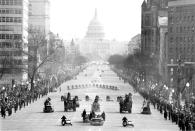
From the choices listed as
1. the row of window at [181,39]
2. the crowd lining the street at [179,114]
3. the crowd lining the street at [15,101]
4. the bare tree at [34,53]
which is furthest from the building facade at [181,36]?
the crowd lining the street at [179,114]

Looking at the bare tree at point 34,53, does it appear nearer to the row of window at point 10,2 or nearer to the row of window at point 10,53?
the row of window at point 10,53

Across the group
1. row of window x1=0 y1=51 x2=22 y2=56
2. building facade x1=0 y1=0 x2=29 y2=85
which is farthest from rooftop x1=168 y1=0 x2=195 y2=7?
row of window x1=0 y1=51 x2=22 y2=56

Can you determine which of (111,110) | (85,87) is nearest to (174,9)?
(85,87)

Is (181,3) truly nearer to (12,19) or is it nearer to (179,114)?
(12,19)

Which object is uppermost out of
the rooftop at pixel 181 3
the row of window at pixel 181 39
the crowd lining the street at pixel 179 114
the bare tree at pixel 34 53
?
the rooftop at pixel 181 3

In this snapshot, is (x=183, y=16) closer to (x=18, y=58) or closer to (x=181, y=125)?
(x=18, y=58)

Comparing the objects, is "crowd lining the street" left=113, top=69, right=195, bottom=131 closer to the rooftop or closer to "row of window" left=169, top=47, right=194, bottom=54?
"row of window" left=169, top=47, right=194, bottom=54

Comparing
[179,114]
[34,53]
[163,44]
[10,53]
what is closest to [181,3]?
[163,44]

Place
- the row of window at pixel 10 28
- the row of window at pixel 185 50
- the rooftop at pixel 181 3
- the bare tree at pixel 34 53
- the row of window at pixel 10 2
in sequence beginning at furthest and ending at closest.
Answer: the row of window at pixel 10 28
the row of window at pixel 10 2
the row of window at pixel 185 50
the rooftop at pixel 181 3
the bare tree at pixel 34 53
